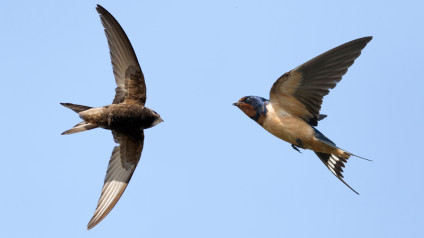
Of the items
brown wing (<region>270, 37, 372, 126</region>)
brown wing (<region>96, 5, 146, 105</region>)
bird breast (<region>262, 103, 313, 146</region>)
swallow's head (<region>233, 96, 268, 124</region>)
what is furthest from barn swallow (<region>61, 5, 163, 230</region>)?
brown wing (<region>270, 37, 372, 126</region>)

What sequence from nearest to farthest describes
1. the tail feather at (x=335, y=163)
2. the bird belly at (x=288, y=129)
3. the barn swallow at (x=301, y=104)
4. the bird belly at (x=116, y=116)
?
the bird belly at (x=116, y=116), the barn swallow at (x=301, y=104), the bird belly at (x=288, y=129), the tail feather at (x=335, y=163)

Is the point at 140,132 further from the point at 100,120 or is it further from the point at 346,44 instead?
the point at 346,44

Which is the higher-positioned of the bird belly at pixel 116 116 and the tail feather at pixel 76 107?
the tail feather at pixel 76 107

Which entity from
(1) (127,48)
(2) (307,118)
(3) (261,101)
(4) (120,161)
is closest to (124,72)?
(1) (127,48)

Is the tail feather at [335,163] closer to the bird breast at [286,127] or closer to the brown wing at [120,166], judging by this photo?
the bird breast at [286,127]

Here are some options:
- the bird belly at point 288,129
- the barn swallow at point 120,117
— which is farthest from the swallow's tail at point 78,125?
the bird belly at point 288,129

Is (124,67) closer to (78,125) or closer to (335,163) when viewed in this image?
(78,125)

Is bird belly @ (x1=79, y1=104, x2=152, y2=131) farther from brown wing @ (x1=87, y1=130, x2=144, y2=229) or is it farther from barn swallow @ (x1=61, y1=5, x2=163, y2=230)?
brown wing @ (x1=87, y1=130, x2=144, y2=229)

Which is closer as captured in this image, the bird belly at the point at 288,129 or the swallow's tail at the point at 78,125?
the swallow's tail at the point at 78,125
